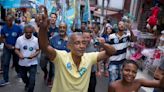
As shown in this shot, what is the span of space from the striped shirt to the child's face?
295cm

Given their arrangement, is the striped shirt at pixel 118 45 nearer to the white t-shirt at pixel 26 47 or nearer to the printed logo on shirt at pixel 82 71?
the white t-shirt at pixel 26 47

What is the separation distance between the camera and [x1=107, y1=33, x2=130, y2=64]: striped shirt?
642cm

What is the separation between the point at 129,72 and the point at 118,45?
9.91 feet

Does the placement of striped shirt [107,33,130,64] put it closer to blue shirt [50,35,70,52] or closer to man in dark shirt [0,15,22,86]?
blue shirt [50,35,70,52]

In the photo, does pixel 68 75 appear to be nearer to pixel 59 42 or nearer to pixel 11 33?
pixel 59 42

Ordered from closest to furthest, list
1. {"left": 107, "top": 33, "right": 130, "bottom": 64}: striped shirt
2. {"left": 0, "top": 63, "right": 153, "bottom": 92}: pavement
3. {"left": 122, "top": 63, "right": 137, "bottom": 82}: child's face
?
{"left": 122, "top": 63, "right": 137, "bottom": 82}: child's face < {"left": 107, "top": 33, "right": 130, "bottom": 64}: striped shirt < {"left": 0, "top": 63, "right": 153, "bottom": 92}: pavement

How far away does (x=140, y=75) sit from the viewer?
9.58m

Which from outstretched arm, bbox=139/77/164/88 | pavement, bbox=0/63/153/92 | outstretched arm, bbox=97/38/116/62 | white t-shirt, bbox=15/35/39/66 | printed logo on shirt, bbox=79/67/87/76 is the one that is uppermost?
outstretched arm, bbox=97/38/116/62

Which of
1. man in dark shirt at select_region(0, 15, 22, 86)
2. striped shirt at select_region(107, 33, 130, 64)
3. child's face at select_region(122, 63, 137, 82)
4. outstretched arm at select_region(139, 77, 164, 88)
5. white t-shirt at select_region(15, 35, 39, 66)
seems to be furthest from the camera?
man in dark shirt at select_region(0, 15, 22, 86)

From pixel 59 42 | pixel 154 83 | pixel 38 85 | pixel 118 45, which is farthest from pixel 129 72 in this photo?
pixel 38 85

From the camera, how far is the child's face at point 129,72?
3428 millimetres

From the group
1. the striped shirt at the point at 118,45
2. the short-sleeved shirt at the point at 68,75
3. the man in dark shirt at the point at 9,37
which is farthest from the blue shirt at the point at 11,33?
the short-sleeved shirt at the point at 68,75

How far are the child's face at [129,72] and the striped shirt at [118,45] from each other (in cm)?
295

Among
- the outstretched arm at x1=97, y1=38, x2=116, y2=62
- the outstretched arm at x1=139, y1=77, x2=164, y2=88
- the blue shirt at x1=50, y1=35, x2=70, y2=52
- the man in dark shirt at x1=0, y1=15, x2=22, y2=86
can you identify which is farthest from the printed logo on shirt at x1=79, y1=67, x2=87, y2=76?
the man in dark shirt at x1=0, y1=15, x2=22, y2=86
